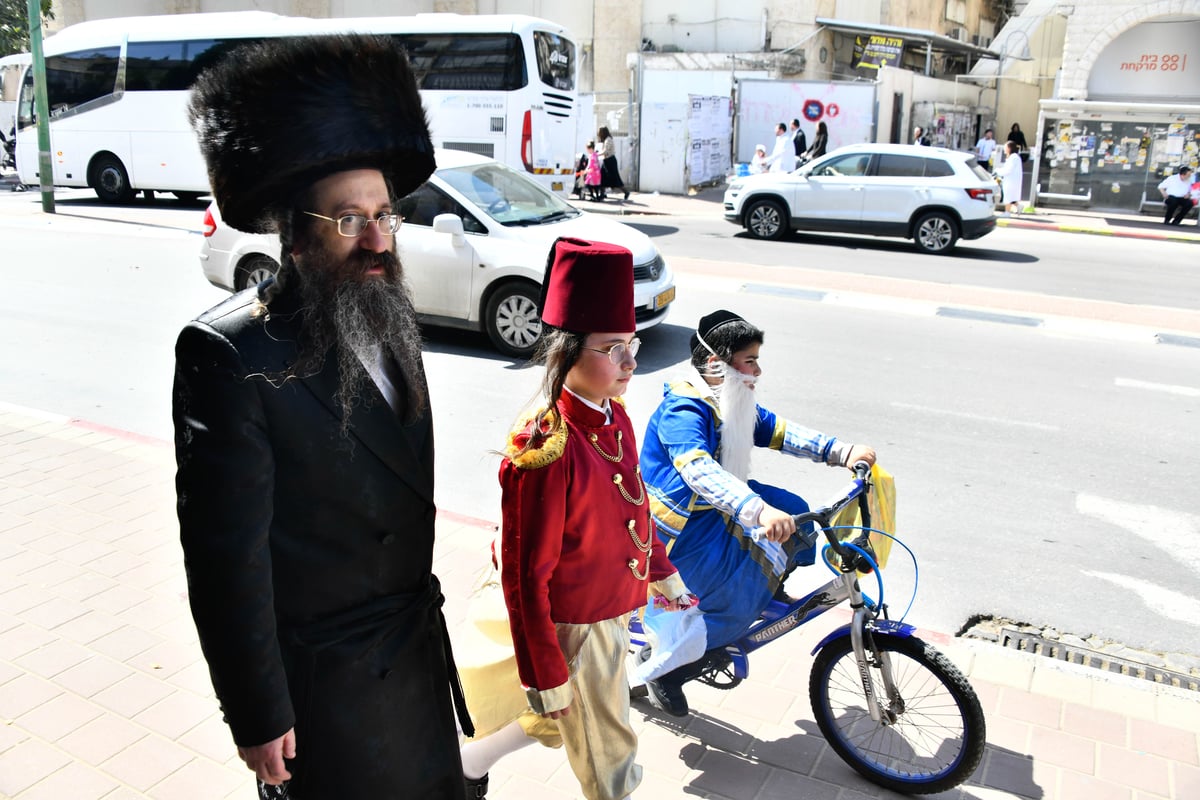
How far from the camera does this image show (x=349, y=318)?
201 centimetres

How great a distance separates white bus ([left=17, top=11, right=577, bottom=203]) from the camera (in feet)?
60.0

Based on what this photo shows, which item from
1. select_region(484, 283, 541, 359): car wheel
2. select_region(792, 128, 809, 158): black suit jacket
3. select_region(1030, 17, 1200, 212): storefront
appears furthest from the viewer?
select_region(792, 128, 809, 158): black suit jacket

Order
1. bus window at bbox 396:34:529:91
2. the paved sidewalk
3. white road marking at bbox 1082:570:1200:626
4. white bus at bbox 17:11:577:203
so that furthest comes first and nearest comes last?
the paved sidewalk, white bus at bbox 17:11:577:203, bus window at bbox 396:34:529:91, white road marking at bbox 1082:570:1200:626

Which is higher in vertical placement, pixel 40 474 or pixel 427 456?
pixel 427 456

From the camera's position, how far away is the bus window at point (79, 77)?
826 inches

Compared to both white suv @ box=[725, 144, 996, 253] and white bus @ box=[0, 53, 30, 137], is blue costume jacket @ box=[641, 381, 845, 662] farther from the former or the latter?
white bus @ box=[0, 53, 30, 137]

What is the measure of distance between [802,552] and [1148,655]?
2.02m

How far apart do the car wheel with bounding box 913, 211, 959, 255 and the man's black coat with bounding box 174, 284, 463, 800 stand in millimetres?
15599

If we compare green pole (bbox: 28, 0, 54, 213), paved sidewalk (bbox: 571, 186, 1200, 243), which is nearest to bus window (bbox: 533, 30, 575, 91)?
paved sidewalk (bbox: 571, 186, 1200, 243)

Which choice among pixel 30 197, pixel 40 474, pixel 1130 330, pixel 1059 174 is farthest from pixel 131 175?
pixel 1059 174

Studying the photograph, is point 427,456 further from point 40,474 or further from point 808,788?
point 40,474

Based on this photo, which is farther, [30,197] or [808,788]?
[30,197]

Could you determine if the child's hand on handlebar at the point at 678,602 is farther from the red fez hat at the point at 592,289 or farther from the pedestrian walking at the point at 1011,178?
the pedestrian walking at the point at 1011,178

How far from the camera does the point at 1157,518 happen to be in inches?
234
